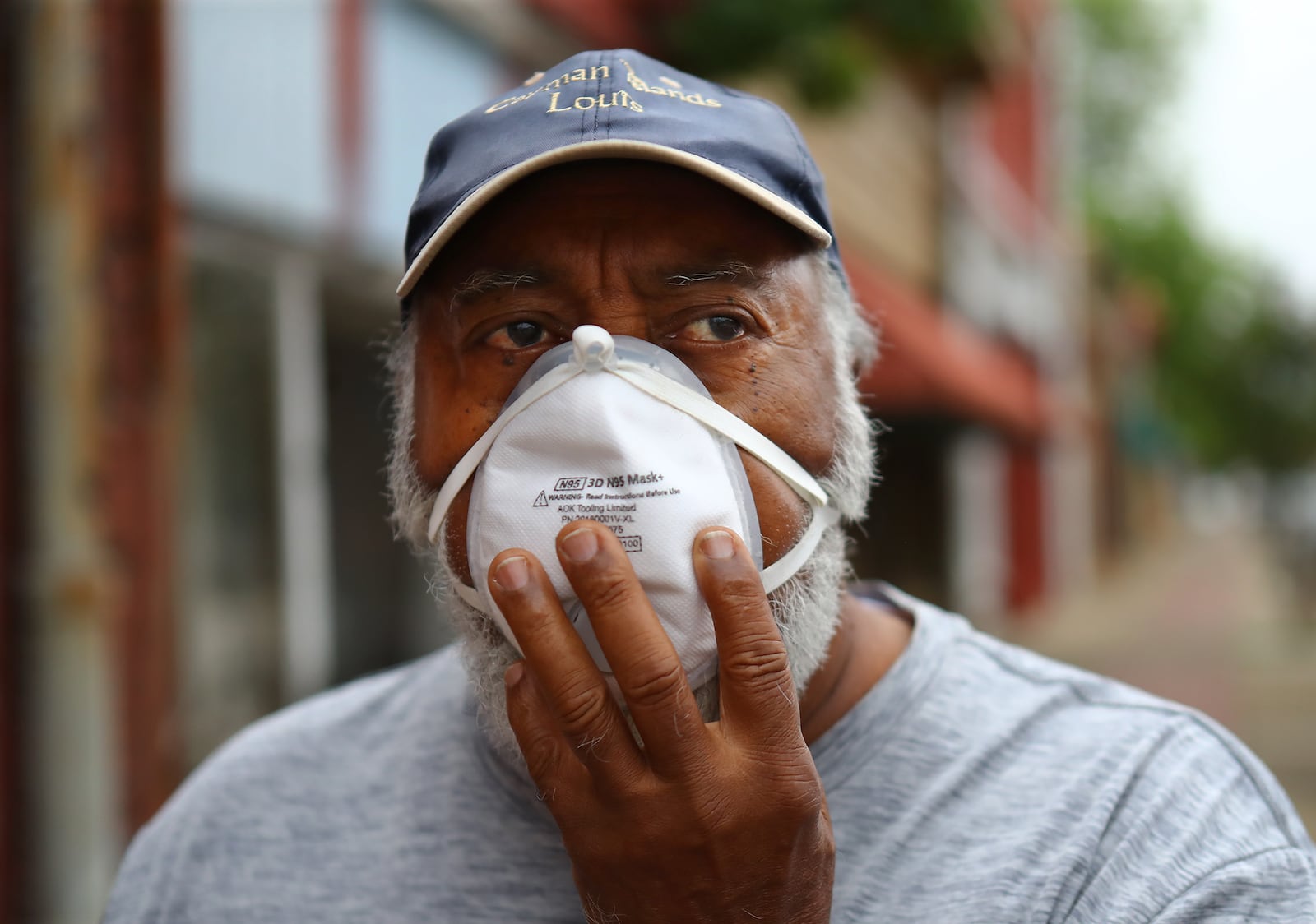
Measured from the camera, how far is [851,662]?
1743 millimetres

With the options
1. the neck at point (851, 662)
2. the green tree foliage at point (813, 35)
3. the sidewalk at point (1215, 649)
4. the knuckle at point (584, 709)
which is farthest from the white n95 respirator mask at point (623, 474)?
the sidewalk at point (1215, 649)

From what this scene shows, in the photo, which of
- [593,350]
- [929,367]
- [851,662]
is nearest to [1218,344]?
[929,367]

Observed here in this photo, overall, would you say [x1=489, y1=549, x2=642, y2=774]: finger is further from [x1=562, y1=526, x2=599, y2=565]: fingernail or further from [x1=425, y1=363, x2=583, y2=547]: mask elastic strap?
[x1=425, y1=363, x2=583, y2=547]: mask elastic strap

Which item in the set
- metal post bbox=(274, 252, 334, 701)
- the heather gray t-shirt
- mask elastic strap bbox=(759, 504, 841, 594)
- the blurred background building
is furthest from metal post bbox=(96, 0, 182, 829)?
mask elastic strap bbox=(759, 504, 841, 594)

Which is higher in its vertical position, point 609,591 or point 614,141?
point 614,141

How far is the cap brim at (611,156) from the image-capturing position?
1.56 metres

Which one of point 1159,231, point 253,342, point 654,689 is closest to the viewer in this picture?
point 654,689

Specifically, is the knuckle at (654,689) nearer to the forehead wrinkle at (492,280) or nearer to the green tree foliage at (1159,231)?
the forehead wrinkle at (492,280)

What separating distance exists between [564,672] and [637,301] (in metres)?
0.55

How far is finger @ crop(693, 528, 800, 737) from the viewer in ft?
4.21

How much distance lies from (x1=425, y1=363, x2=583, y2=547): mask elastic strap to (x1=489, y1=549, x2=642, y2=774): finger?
0.26 m

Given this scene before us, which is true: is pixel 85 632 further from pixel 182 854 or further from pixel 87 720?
pixel 182 854

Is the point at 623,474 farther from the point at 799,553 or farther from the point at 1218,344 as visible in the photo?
the point at 1218,344

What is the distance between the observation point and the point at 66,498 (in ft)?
10.5
